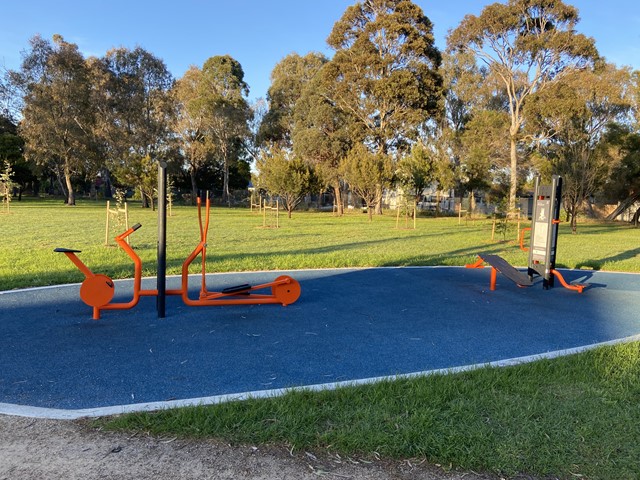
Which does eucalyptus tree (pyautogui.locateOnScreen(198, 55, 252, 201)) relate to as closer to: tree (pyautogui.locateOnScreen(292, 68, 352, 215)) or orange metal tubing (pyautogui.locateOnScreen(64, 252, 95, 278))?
tree (pyautogui.locateOnScreen(292, 68, 352, 215))

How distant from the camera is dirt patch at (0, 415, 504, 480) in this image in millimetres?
2447

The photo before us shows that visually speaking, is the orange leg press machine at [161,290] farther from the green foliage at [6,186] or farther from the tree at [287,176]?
the green foliage at [6,186]

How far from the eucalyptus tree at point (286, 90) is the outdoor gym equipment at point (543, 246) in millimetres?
38279

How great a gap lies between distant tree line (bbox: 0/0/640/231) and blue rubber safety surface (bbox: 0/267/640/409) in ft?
59.7

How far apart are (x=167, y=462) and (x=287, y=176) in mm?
25658

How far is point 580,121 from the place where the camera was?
23.5 m

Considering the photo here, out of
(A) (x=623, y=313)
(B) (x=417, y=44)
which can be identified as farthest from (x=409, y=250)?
(B) (x=417, y=44)

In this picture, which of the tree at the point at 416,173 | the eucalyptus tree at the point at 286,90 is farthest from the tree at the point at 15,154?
the tree at the point at 416,173

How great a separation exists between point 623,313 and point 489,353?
126 inches

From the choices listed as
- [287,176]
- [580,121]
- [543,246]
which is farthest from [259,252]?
[580,121]

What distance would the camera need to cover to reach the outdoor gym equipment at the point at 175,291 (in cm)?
543

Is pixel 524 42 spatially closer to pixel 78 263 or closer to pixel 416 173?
pixel 416 173

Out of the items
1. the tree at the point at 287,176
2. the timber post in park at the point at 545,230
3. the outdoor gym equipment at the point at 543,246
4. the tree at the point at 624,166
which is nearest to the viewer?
the outdoor gym equipment at the point at 543,246

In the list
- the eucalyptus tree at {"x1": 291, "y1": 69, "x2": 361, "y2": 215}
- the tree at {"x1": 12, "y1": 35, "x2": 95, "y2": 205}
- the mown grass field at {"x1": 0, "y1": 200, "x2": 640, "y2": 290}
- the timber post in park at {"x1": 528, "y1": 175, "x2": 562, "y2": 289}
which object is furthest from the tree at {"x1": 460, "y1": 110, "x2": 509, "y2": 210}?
the tree at {"x1": 12, "y1": 35, "x2": 95, "y2": 205}
